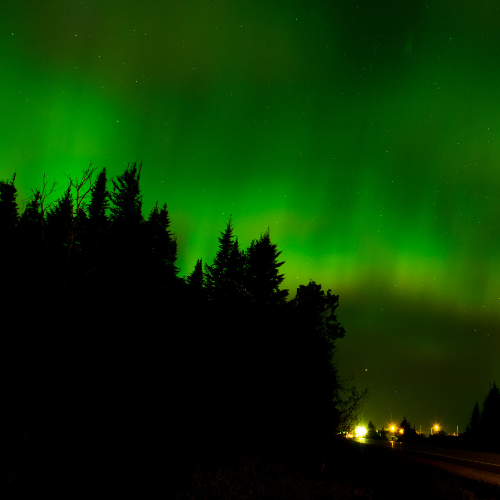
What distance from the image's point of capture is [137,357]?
1684cm

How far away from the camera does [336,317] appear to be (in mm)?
41938

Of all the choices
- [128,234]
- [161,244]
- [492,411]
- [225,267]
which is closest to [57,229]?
[128,234]

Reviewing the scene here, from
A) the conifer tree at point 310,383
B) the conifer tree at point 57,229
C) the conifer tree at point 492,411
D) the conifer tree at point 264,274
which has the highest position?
the conifer tree at point 264,274

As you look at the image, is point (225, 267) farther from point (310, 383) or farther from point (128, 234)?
point (310, 383)

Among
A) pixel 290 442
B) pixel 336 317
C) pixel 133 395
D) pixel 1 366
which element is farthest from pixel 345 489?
pixel 336 317

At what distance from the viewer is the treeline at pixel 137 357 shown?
9023 mm

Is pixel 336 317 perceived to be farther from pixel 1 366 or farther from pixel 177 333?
pixel 1 366

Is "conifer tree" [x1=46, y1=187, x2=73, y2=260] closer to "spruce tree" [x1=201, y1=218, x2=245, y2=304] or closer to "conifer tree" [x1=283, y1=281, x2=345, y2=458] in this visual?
"conifer tree" [x1=283, y1=281, x2=345, y2=458]

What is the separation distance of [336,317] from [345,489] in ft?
90.1

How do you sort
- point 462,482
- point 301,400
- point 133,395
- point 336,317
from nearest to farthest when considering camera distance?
1. point 133,395
2. point 301,400
3. point 462,482
4. point 336,317

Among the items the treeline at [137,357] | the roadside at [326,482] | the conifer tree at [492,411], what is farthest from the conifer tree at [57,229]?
the conifer tree at [492,411]

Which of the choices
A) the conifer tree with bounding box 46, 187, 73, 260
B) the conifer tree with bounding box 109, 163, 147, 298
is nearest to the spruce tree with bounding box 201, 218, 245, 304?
the conifer tree with bounding box 109, 163, 147, 298

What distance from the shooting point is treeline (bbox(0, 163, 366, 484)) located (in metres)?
9.02

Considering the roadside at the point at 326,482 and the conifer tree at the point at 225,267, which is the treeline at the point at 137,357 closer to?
the roadside at the point at 326,482
